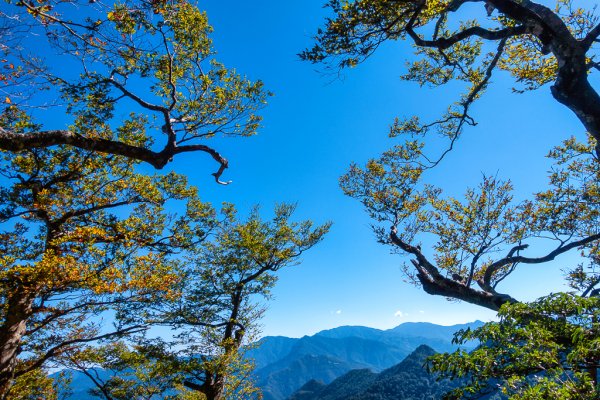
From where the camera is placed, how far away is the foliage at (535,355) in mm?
2867

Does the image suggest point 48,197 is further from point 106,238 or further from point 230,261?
point 230,261

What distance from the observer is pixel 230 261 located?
19.8 metres

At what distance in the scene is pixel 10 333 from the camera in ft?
31.9

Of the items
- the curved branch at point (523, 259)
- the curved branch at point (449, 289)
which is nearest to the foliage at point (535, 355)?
the curved branch at point (449, 289)

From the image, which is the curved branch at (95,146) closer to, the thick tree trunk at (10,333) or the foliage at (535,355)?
the foliage at (535,355)

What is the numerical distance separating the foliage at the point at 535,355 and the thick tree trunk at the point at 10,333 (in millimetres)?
12042

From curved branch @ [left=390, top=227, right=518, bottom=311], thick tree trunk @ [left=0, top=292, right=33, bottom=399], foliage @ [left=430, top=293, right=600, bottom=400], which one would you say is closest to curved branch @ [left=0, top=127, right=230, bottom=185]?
foliage @ [left=430, top=293, right=600, bottom=400]

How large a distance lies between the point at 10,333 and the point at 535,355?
45.2 feet

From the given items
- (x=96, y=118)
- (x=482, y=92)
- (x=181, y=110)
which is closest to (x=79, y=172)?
(x=96, y=118)

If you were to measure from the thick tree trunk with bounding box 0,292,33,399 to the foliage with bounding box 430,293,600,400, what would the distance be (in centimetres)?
1204

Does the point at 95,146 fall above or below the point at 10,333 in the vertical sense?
above

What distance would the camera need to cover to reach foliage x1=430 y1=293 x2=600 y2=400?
2.87 m

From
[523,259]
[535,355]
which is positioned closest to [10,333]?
[535,355]

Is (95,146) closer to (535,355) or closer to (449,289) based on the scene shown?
(535,355)
